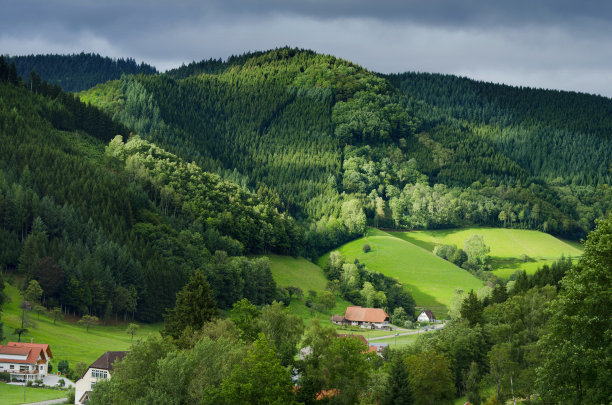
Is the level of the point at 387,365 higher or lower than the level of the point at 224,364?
lower

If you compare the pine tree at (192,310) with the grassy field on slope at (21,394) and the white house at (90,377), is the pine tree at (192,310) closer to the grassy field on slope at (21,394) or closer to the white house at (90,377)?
the white house at (90,377)

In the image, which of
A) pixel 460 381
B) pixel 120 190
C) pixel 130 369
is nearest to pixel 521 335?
pixel 460 381

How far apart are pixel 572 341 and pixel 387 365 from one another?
39.7 metres

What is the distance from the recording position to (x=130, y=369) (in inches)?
2440

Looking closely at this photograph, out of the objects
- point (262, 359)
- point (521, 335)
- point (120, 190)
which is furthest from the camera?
point (120, 190)

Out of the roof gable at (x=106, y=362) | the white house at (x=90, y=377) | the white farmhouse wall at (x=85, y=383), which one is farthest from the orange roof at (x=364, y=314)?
the white farmhouse wall at (x=85, y=383)

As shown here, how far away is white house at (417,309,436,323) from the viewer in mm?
185000

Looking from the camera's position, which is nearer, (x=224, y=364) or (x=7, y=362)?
(x=224, y=364)

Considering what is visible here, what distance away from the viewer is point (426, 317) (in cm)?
18612

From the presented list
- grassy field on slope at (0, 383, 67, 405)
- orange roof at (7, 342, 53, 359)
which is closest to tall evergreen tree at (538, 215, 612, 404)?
grassy field on slope at (0, 383, 67, 405)

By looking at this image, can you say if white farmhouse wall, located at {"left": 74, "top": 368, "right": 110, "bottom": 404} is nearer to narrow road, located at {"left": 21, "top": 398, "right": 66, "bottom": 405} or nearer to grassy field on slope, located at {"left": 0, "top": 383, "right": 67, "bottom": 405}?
narrow road, located at {"left": 21, "top": 398, "right": 66, "bottom": 405}

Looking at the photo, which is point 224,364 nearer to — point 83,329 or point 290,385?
point 290,385

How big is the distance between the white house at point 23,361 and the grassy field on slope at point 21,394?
106 inches

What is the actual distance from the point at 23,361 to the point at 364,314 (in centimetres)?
9956
